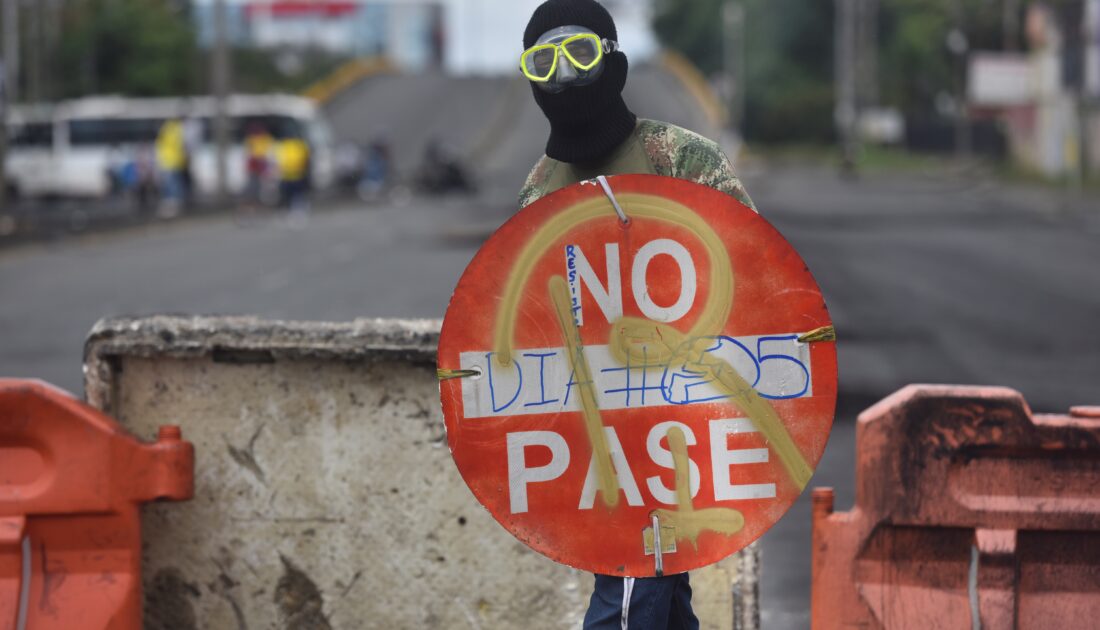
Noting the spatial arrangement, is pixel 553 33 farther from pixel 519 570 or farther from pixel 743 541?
pixel 519 570

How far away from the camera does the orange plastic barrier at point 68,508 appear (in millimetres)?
4305

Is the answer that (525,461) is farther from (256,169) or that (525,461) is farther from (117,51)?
(117,51)

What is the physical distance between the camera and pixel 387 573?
473cm

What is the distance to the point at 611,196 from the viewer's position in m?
3.43

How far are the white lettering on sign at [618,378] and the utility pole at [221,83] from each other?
3405 centimetres

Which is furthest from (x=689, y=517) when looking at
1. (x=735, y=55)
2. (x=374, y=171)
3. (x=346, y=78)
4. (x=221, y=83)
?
(x=735, y=55)

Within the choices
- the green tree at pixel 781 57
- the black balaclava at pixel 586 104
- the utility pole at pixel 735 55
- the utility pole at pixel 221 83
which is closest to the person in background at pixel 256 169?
the utility pole at pixel 221 83

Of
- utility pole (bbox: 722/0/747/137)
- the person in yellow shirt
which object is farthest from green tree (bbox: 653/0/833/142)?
the person in yellow shirt

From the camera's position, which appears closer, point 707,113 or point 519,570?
point 519,570

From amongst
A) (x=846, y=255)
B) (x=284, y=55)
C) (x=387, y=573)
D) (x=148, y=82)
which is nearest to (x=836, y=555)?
(x=387, y=573)

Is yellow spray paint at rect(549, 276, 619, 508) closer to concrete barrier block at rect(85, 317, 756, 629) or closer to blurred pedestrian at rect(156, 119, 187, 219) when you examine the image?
concrete barrier block at rect(85, 317, 756, 629)

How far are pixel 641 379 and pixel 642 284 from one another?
189 millimetres

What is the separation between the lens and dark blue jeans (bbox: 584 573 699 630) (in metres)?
3.54

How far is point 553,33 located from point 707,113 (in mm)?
63983
